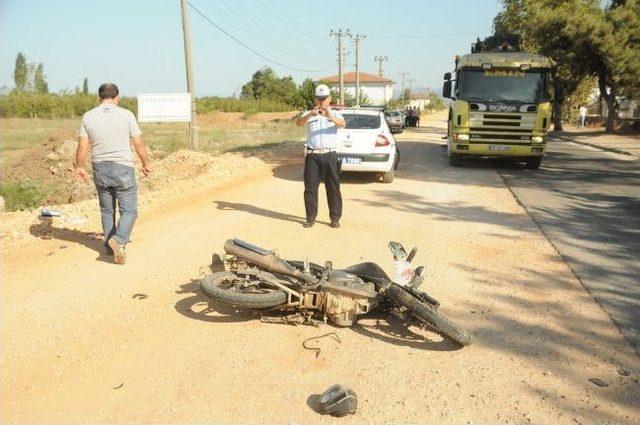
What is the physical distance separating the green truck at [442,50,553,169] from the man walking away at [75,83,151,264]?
10.2 metres

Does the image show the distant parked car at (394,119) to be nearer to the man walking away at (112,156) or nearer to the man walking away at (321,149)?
the man walking away at (321,149)

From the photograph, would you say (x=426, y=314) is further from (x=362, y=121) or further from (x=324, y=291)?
(x=362, y=121)

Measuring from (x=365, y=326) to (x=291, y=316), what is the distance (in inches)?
23.7

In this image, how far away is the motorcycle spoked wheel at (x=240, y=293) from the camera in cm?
423

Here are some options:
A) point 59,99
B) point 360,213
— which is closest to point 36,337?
point 360,213

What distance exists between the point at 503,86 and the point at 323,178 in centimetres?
A: 870

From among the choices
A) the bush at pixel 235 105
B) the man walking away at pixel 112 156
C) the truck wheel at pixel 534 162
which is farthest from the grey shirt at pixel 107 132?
the bush at pixel 235 105

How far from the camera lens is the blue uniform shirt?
24.3 feet

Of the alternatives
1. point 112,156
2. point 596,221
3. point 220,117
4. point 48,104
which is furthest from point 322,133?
point 48,104

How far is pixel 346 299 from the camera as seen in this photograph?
434 cm

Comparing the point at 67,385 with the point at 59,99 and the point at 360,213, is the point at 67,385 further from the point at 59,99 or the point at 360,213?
the point at 59,99

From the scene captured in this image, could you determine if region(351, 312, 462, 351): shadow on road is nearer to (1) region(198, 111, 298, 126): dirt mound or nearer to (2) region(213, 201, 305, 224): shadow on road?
(2) region(213, 201, 305, 224): shadow on road

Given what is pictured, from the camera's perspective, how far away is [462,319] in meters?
4.69

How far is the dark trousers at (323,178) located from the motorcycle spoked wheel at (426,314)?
3.35 m
